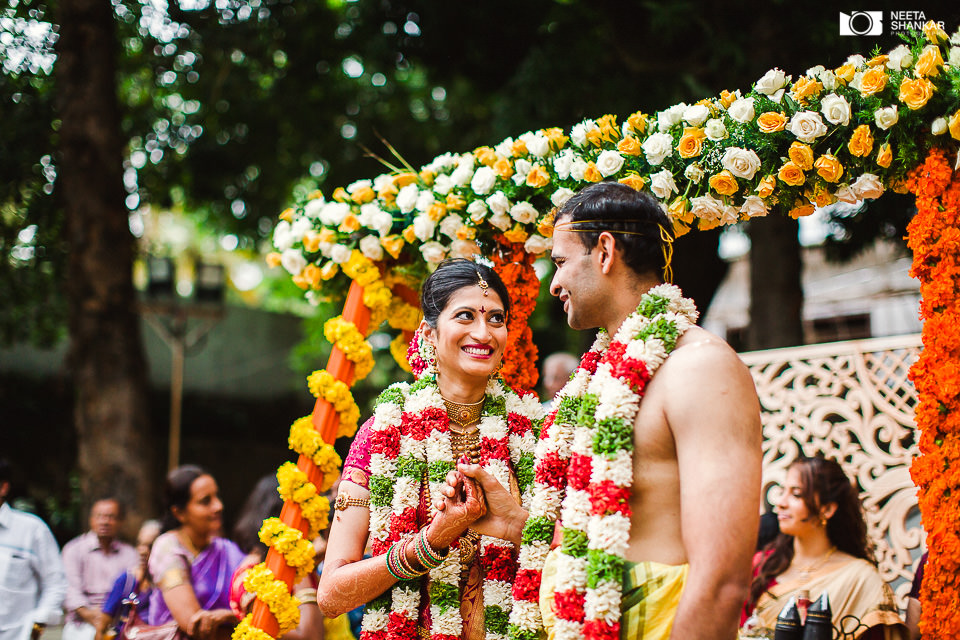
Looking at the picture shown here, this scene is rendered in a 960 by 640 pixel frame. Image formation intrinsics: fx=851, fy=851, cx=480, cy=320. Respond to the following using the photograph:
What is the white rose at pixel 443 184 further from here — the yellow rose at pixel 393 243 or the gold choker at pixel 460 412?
the gold choker at pixel 460 412

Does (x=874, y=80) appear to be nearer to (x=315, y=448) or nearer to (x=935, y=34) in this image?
(x=935, y=34)

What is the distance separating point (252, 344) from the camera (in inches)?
665

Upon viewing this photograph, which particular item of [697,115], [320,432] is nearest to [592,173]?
[697,115]

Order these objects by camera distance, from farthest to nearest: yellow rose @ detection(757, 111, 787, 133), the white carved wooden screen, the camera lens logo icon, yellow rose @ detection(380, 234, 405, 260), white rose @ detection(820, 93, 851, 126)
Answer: the white carved wooden screen, the camera lens logo icon, yellow rose @ detection(380, 234, 405, 260), yellow rose @ detection(757, 111, 787, 133), white rose @ detection(820, 93, 851, 126)

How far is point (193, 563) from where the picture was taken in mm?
4883

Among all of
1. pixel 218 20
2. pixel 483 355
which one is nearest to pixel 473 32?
pixel 218 20

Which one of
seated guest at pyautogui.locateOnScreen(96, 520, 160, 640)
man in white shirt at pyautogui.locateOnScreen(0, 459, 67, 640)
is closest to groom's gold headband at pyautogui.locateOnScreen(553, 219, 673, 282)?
seated guest at pyautogui.locateOnScreen(96, 520, 160, 640)

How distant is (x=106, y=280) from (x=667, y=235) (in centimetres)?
771

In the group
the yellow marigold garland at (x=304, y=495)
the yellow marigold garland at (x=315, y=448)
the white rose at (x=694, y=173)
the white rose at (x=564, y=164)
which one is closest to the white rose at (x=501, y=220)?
the white rose at (x=564, y=164)

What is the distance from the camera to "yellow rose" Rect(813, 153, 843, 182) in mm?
3318

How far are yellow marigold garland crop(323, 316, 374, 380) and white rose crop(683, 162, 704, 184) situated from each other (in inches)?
78.7

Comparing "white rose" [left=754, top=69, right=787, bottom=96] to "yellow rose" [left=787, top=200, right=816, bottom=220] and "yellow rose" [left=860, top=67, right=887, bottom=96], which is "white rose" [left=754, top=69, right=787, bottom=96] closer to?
"yellow rose" [left=860, top=67, right=887, bottom=96]

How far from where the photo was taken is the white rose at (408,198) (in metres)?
4.53

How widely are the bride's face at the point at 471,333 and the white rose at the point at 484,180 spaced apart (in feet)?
3.43
